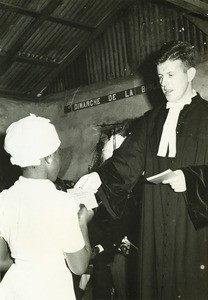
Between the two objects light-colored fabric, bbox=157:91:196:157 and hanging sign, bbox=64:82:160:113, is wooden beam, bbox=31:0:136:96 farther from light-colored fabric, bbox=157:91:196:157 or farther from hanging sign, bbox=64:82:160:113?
light-colored fabric, bbox=157:91:196:157

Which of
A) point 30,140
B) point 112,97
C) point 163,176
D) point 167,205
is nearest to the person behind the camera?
point 30,140

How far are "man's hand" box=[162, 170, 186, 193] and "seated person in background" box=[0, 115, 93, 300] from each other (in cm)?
102

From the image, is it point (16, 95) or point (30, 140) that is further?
point (16, 95)

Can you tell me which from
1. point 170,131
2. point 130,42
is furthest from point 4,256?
point 130,42

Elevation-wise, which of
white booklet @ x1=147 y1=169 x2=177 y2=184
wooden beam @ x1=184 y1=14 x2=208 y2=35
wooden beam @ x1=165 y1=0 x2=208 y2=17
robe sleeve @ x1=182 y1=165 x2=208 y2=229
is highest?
wooden beam @ x1=184 y1=14 x2=208 y2=35

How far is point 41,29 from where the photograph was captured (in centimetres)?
706

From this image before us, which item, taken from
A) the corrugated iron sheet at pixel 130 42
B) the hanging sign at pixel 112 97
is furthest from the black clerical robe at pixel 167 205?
the hanging sign at pixel 112 97

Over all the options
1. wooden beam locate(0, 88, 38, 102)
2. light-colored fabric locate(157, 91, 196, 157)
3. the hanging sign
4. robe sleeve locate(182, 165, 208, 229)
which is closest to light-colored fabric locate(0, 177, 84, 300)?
robe sleeve locate(182, 165, 208, 229)

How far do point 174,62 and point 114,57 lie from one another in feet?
12.9

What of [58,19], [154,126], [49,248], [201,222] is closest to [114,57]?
[58,19]

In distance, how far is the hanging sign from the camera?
22.3 feet

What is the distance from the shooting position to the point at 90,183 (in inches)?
143

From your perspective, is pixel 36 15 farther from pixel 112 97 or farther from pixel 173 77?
pixel 173 77

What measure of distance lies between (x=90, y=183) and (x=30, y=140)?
1.32m
